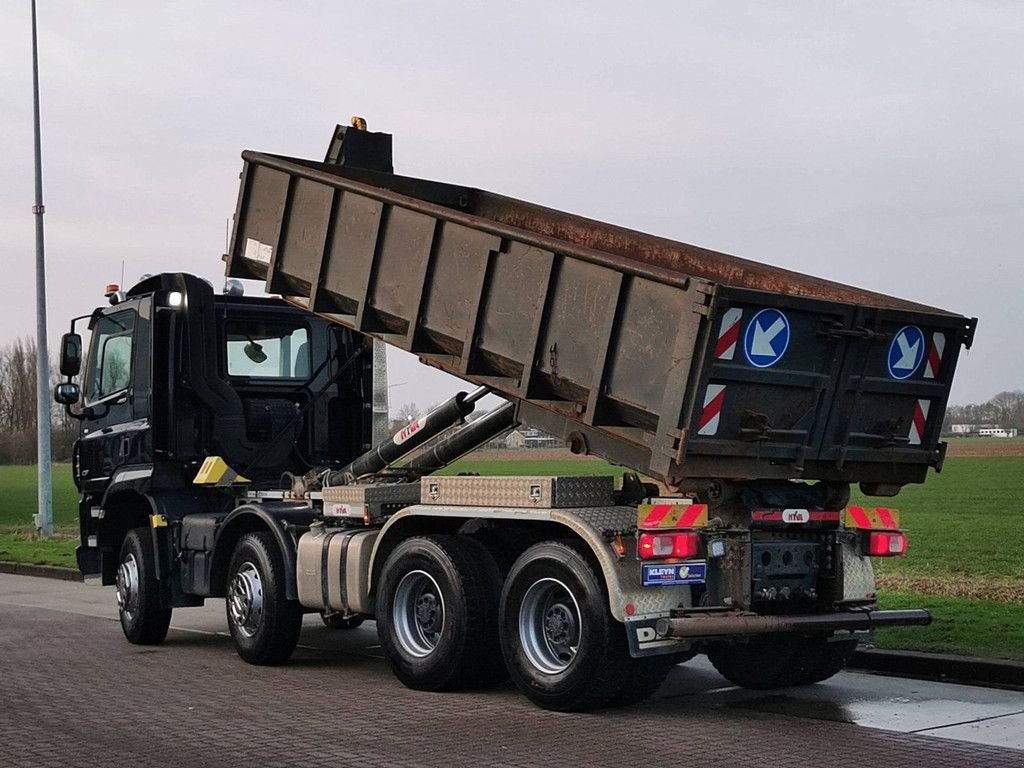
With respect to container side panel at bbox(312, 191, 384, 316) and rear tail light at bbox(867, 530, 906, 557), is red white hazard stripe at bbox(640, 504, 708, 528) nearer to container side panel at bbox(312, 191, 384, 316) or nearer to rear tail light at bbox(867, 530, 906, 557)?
rear tail light at bbox(867, 530, 906, 557)

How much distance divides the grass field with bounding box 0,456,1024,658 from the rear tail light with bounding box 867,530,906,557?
44 cm

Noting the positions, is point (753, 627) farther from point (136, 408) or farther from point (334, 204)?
point (136, 408)

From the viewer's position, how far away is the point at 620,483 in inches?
Answer: 380

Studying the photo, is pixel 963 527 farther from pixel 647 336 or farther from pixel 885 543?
pixel 647 336

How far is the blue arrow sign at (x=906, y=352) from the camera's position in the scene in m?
9.41

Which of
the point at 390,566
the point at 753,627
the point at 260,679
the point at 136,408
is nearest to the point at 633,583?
the point at 753,627

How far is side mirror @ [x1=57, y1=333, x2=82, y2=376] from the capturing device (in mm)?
13625

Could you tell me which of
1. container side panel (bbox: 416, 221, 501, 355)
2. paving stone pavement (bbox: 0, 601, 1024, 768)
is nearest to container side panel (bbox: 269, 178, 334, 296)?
container side panel (bbox: 416, 221, 501, 355)

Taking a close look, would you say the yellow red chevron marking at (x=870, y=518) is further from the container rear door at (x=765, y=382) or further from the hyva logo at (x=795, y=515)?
the container rear door at (x=765, y=382)

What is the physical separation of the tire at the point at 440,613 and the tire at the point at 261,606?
53.1 inches

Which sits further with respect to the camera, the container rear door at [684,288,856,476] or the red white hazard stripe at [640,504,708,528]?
the red white hazard stripe at [640,504,708,528]

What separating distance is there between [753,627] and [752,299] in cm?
194

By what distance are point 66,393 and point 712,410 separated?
7.51 m

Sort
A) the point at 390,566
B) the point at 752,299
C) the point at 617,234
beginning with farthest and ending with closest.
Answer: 1. the point at 617,234
2. the point at 390,566
3. the point at 752,299
